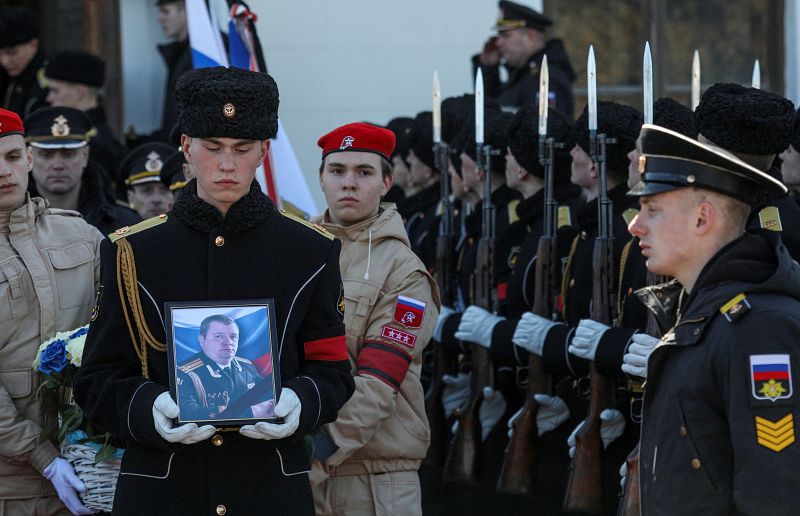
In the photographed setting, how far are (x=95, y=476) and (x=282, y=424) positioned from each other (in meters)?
1.26

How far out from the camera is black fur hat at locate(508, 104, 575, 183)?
658 centimetres

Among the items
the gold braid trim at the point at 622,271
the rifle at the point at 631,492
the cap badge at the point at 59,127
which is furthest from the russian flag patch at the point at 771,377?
the cap badge at the point at 59,127

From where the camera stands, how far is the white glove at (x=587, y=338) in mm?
5445

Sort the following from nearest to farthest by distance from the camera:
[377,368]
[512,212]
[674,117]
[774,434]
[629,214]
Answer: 1. [774,434]
2. [377,368]
3. [674,117]
4. [629,214]
5. [512,212]

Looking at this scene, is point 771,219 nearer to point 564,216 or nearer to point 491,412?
point 564,216

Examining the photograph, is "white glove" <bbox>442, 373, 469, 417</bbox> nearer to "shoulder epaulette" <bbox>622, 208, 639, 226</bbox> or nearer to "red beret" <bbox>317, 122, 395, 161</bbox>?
"shoulder epaulette" <bbox>622, 208, 639, 226</bbox>

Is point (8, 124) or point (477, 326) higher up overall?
point (8, 124)

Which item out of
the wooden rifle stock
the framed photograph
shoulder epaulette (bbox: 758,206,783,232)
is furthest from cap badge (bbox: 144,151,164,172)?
the framed photograph

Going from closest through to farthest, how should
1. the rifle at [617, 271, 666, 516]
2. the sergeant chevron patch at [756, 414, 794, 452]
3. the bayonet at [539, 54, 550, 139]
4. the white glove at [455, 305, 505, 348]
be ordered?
the sergeant chevron patch at [756, 414, 794, 452] < the rifle at [617, 271, 666, 516] < the bayonet at [539, 54, 550, 139] < the white glove at [455, 305, 505, 348]

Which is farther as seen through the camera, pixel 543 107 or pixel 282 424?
pixel 543 107

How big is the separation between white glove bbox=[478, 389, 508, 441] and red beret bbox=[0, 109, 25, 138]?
2.75 metres

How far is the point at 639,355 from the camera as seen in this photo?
4926 millimetres

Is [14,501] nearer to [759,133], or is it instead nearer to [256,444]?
[256,444]

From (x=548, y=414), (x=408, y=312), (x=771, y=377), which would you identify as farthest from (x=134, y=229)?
(x=548, y=414)
